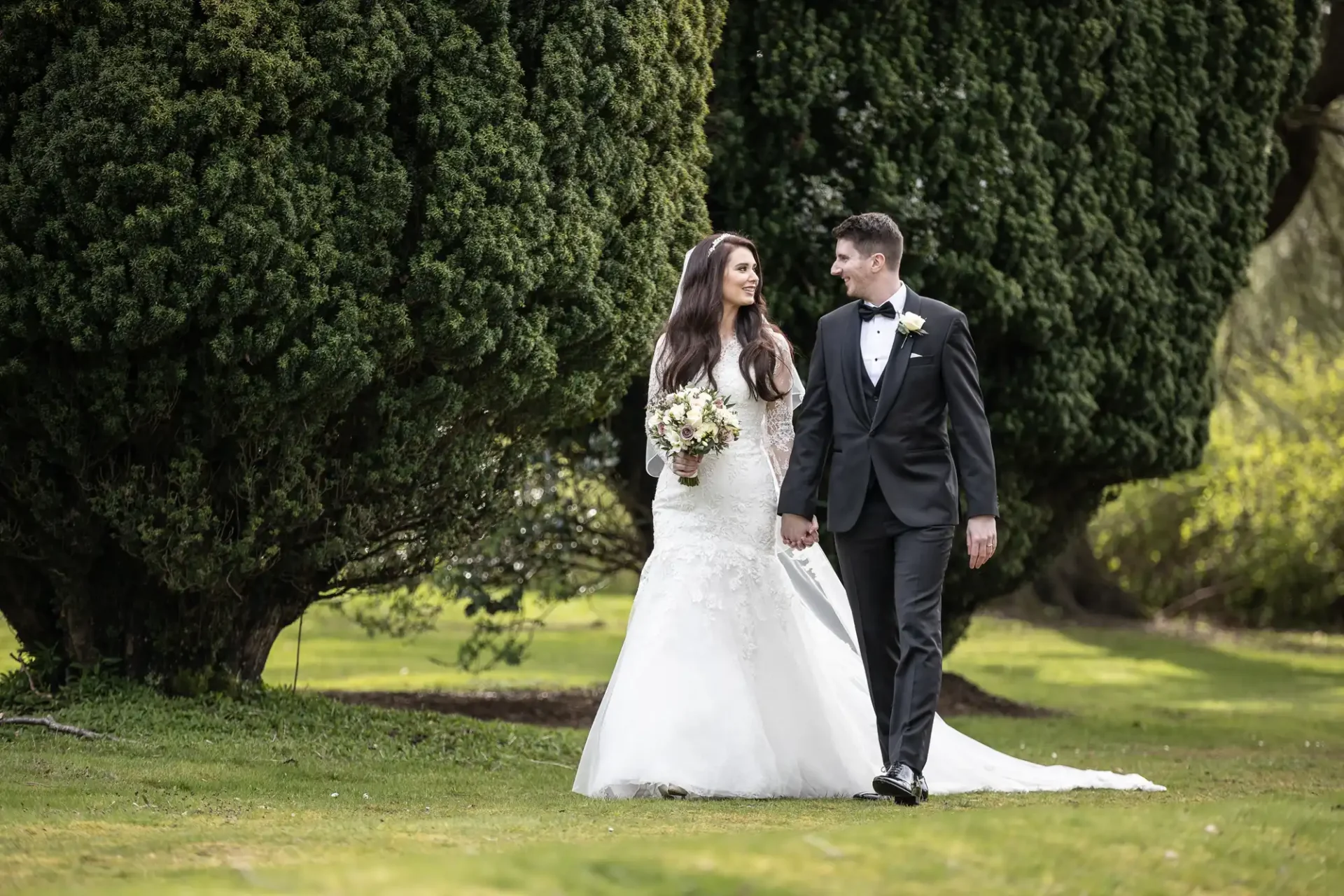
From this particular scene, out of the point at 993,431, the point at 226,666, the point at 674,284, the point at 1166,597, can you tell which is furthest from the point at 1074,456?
the point at 1166,597

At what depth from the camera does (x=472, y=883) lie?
3803 millimetres

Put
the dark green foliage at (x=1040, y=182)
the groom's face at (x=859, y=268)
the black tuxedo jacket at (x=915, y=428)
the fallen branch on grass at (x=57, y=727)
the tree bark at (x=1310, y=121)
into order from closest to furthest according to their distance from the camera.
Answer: the black tuxedo jacket at (x=915, y=428) < the groom's face at (x=859, y=268) < the fallen branch on grass at (x=57, y=727) < the dark green foliage at (x=1040, y=182) < the tree bark at (x=1310, y=121)

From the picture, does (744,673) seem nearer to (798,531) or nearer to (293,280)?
(798,531)

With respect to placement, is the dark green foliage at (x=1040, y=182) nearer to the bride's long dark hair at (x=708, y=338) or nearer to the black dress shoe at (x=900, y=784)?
the bride's long dark hair at (x=708, y=338)

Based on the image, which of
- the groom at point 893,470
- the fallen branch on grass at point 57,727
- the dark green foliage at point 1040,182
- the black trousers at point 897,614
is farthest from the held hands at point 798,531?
the dark green foliage at point 1040,182

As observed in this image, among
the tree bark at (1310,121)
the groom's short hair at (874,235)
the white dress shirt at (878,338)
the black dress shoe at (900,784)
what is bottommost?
the black dress shoe at (900,784)

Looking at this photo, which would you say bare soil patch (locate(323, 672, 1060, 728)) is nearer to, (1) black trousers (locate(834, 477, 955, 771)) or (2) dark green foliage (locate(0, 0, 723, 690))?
(2) dark green foliage (locate(0, 0, 723, 690))

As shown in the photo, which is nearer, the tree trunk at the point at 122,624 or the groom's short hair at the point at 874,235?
the groom's short hair at the point at 874,235

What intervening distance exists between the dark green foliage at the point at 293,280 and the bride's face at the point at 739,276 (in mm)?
1148

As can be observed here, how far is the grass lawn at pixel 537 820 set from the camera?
160 inches

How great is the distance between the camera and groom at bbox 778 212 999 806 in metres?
6.48

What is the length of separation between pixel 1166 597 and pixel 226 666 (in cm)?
2075

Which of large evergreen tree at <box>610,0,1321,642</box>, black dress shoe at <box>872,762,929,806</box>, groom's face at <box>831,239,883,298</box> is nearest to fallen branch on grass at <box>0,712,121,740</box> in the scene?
black dress shoe at <box>872,762,929,806</box>

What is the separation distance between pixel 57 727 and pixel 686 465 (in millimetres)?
3385
